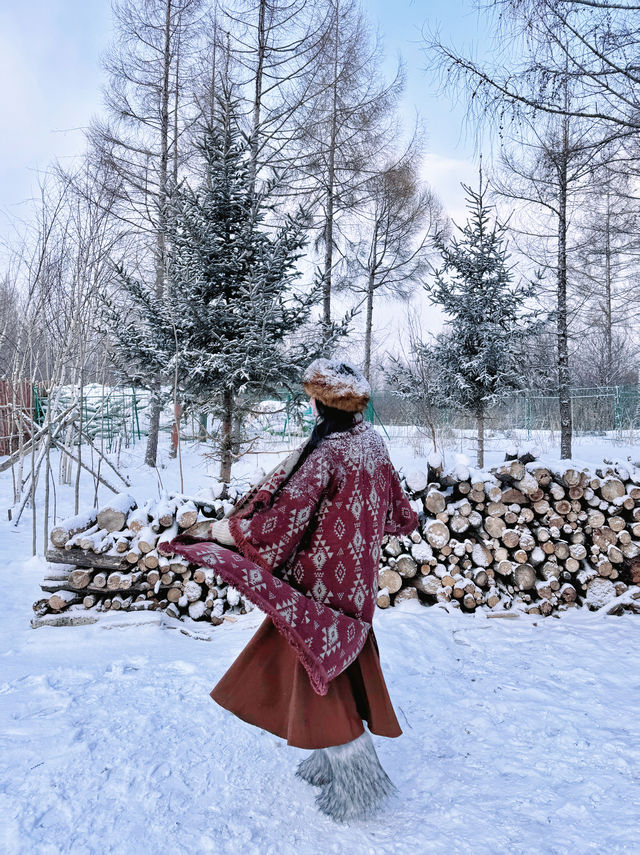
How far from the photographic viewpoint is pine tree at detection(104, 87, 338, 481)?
5.73m

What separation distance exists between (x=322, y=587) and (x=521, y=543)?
2.91m

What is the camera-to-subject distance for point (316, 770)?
2.10 meters

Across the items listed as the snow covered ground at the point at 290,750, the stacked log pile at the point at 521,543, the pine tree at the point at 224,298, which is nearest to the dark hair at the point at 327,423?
the snow covered ground at the point at 290,750

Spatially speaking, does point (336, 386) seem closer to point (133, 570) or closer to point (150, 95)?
point (133, 570)

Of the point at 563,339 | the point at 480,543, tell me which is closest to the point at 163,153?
the point at 563,339

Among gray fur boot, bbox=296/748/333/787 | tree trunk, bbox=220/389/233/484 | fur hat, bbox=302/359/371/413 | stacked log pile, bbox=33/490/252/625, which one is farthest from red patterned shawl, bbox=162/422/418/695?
tree trunk, bbox=220/389/233/484

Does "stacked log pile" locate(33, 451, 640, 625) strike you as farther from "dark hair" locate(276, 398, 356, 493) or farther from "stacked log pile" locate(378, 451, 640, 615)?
"dark hair" locate(276, 398, 356, 493)

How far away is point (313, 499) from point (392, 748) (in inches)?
56.9

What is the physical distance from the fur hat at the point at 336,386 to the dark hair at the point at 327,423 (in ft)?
0.06

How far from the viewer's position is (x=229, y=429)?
6.25m

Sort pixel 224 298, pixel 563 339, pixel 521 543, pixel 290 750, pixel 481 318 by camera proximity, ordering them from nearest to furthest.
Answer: pixel 290 750 → pixel 521 543 → pixel 224 298 → pixel 481 318 → pixel 563 339

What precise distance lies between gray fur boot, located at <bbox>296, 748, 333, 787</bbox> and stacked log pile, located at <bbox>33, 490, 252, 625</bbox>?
1.89 metres

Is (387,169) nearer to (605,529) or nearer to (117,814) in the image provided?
(605,529)

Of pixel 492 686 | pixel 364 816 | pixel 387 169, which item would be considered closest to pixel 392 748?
pixel 364 816
